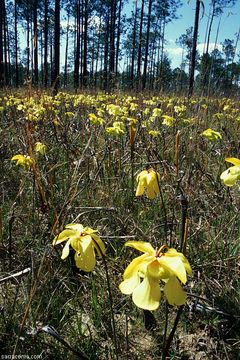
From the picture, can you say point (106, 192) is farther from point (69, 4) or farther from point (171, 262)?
point (69, 4)

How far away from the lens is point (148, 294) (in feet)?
2.40


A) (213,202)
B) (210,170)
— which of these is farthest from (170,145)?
(213,202)

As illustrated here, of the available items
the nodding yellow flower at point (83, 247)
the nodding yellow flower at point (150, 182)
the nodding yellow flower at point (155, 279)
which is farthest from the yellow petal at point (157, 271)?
the nodding yellow flower at point (150, 182)

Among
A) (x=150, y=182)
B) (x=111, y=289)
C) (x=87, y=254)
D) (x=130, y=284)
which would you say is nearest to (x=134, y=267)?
(x=130, y=284)

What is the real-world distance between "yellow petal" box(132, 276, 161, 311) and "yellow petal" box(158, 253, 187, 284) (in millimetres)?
41

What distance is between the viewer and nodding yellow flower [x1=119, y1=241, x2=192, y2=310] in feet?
2.38

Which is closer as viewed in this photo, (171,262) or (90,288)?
(171,262)

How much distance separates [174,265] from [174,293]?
0.21 ft

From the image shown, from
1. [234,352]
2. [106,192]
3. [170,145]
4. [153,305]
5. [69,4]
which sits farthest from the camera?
[69,4]

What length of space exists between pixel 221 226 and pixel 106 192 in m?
0.80

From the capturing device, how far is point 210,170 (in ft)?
9.85

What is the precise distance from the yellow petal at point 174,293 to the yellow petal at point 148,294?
29 mm

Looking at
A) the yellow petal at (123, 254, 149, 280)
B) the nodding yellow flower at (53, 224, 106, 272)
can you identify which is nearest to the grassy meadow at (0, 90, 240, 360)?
the nodding yellow flower at (53, 224, 106, 272)

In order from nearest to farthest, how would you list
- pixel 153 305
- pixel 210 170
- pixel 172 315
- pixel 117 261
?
pixel 153 305
pixel 172 315
pixel 117 261
pixel 210 170
